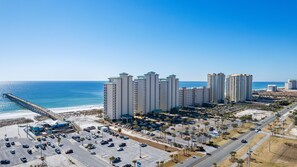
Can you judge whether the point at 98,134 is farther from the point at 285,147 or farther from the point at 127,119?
the point at 285,147

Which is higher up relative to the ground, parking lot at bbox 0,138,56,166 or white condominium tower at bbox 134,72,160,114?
white condominium tower at bbox 134,72,160,114

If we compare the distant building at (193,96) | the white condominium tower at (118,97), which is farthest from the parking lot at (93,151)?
the distant building at (193,96)

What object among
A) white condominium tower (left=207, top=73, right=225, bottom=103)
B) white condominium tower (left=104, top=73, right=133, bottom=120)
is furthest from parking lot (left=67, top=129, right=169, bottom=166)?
white condominium tower (left=207, top=73, right=225, bottom=103)

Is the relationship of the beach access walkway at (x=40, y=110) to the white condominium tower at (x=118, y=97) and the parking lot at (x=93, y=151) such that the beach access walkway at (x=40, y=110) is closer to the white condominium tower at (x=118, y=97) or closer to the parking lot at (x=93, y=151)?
the parking lot at (x=93, y=151)

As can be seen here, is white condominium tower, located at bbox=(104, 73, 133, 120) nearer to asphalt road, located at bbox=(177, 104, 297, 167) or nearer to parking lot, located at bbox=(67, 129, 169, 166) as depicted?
parking lot, located at bbox=(67, 129, 169, 166)

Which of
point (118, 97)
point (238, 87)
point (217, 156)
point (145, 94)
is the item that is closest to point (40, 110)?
point (118, 97)

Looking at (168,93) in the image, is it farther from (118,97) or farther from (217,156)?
(217,156)
